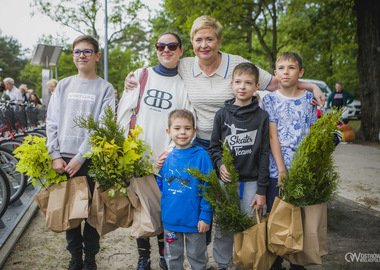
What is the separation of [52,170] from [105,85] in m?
0.90

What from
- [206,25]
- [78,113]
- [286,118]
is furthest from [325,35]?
[78,113]

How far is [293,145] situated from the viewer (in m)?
2.60

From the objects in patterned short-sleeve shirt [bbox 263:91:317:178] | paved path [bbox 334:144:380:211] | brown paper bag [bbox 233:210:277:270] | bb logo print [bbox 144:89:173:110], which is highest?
bb logo print [bbox 144:89:173:110]

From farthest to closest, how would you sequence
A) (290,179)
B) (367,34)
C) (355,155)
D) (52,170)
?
1. (367,34)
2. (355,155)
3. (52,170)
4. (290,179)

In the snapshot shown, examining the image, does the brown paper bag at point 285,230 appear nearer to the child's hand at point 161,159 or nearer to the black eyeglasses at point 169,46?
the child's hand at point 161,159

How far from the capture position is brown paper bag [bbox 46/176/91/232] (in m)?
2.55

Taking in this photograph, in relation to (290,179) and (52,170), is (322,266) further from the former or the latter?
(52,170)

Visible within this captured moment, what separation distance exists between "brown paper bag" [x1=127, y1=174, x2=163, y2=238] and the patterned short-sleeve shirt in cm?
102

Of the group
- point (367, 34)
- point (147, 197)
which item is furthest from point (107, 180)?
point (367, 34)

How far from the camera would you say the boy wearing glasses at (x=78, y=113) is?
110 inches

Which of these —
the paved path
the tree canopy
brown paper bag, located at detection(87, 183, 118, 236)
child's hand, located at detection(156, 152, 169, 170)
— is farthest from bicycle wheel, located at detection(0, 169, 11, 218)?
the tree canopy

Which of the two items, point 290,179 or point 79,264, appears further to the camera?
point 79,264

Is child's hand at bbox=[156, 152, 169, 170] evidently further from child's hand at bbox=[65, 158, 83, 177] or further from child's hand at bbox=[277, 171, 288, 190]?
child's hand at bbox=[277, 171, 288, 190]

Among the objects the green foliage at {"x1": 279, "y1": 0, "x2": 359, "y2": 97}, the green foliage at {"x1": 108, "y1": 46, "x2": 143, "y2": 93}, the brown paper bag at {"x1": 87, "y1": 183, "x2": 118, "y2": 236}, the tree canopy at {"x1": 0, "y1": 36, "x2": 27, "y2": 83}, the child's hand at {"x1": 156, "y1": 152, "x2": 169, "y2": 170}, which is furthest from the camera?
the tree canopy at {"x1": 0, "y1": 36, "x2": 27, "y2": 83}
